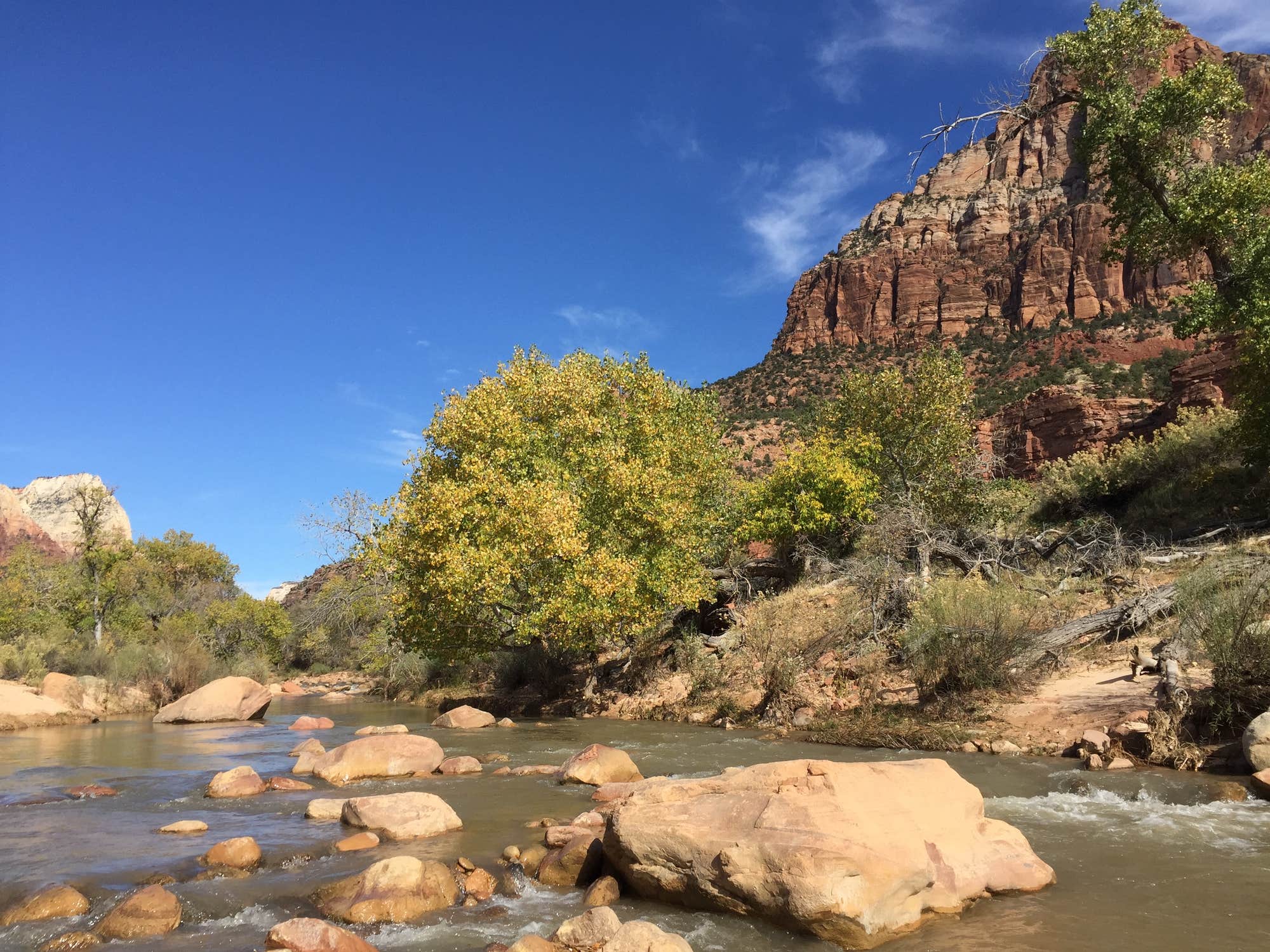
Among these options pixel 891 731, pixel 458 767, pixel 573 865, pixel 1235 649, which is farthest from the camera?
pixel 891 731

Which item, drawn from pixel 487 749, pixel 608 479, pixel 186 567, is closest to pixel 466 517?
pixel 608 479

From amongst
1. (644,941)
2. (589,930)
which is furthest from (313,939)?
(644,941)

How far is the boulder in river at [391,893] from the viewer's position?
6121 millimetres

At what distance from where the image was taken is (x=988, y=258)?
100562 millimetres

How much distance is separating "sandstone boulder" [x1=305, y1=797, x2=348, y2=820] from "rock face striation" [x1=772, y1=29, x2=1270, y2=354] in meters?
89.3

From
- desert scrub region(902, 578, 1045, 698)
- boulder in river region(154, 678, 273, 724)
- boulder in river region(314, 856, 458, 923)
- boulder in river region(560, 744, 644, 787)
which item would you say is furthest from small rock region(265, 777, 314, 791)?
boulder in river region(154, 678, 273, 724)

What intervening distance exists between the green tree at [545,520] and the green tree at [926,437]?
7247mm

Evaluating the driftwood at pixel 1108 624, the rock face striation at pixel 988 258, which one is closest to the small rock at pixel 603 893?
the driftwood at pixel 1108 624

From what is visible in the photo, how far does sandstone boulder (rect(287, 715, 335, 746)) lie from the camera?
19.9m

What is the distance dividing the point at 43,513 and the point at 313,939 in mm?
129063

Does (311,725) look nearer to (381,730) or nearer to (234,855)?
(381,730)

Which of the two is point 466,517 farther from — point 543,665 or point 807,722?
point 807,722

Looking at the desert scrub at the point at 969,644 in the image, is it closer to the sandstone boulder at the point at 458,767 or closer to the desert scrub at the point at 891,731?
the desert scrub at the point at 891,731

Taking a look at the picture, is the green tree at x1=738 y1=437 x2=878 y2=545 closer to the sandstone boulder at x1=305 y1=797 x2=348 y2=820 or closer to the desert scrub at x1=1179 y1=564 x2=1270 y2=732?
the desert scrub at x1=1179 y1=564 x2=1270 y2=732
